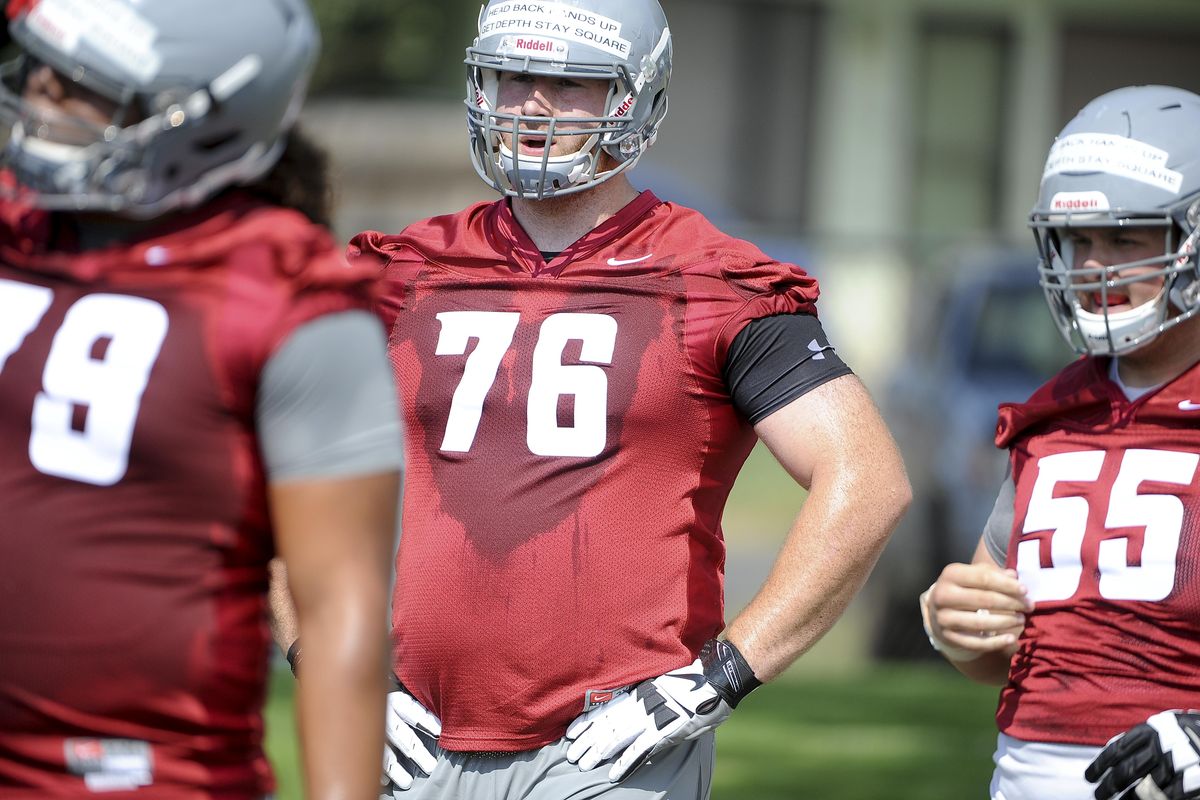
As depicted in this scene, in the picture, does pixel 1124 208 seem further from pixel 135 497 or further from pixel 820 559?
pixel 135 497

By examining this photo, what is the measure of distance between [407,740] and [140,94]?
164cm

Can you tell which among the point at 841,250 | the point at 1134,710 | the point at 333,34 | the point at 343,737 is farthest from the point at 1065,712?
the point at 333,34

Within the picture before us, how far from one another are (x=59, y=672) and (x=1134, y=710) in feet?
6.73

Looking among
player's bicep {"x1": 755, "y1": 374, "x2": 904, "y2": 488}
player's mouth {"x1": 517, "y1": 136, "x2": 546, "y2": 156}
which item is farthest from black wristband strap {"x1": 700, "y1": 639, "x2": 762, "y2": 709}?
player's mouth {"x1": 517, "y1": 136, "x2": 546, "y2": 156}

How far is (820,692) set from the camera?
9.82m

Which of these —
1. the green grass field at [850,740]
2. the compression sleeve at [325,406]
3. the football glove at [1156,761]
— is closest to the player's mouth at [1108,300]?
the football glove at [1156,761]

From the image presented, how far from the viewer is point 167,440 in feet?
7.32

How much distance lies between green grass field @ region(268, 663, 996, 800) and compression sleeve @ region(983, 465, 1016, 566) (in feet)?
12.2

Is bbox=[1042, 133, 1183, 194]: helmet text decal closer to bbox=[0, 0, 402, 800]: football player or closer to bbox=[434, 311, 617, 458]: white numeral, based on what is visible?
bbox=[434, 311, 617, 458]: white numeral

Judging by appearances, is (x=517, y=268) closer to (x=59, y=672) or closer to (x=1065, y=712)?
(x=1065, y=712)

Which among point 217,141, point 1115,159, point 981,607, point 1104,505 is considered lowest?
point 981,607

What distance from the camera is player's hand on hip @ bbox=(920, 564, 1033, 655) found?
11.8 ft

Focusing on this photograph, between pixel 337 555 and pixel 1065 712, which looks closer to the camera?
pixel 337 555

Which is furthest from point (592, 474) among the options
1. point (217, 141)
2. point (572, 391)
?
point (217, 141)
